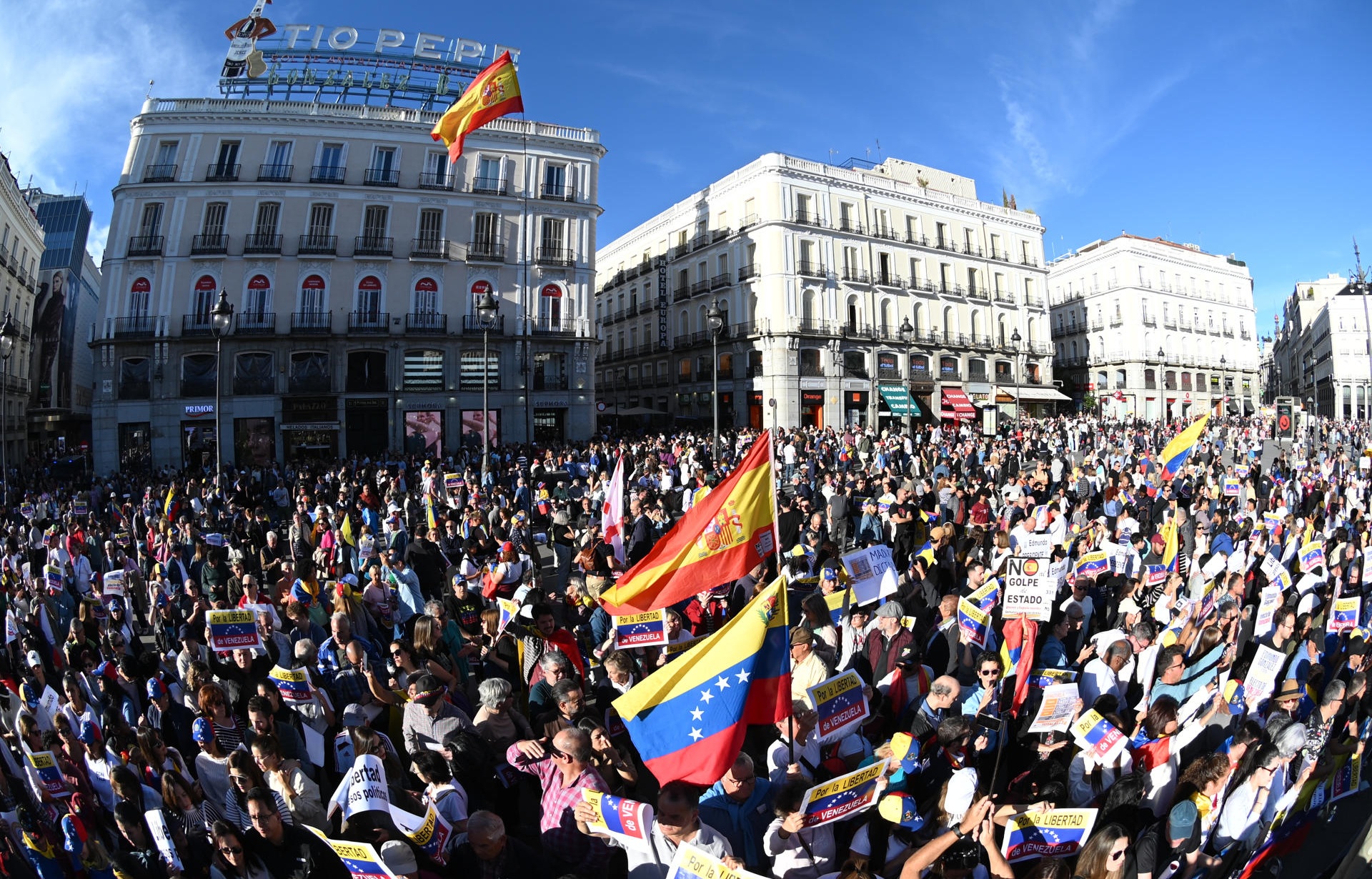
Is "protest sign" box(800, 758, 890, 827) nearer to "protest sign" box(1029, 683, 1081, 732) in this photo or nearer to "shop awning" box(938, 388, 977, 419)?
"protest sign" box(1029, 683, 1081, 732)

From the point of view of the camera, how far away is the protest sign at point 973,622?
20.3ft

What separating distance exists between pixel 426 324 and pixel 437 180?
6662 millimetres

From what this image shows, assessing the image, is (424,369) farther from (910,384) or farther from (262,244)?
(910,384)

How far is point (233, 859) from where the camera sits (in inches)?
148

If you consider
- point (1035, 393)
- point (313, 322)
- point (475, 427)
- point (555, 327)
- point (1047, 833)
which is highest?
point (555, 327)

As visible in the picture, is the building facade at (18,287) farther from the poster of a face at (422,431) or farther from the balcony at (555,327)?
the balcony at (555,327)

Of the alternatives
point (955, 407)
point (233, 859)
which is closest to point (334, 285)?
point (955, 407)

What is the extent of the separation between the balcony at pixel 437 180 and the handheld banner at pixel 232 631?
1249 inches

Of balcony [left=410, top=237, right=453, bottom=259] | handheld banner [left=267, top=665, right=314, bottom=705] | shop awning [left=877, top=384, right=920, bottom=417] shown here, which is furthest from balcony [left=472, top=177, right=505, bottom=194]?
handheld banner [left=267, top=665, right=314, bottom=705]

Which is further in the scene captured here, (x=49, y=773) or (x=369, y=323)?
(x=369, y=323)

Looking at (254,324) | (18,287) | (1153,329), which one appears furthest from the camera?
(1153,329)

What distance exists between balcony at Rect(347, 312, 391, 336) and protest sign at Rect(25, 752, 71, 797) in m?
30.2

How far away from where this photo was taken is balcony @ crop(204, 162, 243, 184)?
106 feet

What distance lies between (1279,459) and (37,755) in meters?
22.0
